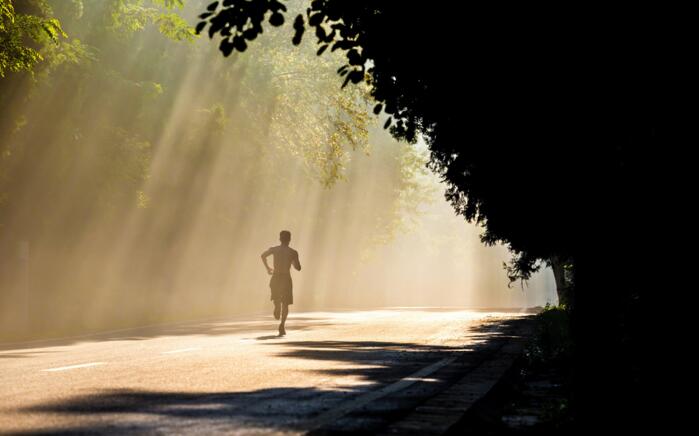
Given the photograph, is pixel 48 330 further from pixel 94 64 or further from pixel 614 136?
pixel 614 136

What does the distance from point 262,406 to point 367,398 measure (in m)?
0.93

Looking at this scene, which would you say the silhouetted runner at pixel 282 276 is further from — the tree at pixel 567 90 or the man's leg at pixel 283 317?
the tree at pixel 567 90

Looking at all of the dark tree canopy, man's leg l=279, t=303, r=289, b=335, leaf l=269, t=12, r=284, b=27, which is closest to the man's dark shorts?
man's leg l=279, t=303, r=289, b=335

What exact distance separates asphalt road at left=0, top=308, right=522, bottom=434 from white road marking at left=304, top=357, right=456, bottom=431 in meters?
0.01

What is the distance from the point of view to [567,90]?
28.5 feet

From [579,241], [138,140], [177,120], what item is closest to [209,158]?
[177,120]

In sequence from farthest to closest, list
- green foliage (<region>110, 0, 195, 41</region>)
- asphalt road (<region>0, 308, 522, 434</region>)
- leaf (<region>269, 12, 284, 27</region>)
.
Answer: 1. green foliage (<region>110, 0, 195, 41</region>)
2. leaf (<region>269, 12, 284, 27</region>)
3. asphalt road (<region>0, 308, 522, 434</region>)

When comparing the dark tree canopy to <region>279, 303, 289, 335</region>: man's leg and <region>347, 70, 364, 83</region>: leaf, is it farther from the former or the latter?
<region>279, 303, 289, 335</region>: man's leg

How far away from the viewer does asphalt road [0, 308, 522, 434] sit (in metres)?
6.88

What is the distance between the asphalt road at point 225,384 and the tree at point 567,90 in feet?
5.12

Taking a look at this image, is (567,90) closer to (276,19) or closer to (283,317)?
(276,19)

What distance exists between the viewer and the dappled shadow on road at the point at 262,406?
6.64 meters

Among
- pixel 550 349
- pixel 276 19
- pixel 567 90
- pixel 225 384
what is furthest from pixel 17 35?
pixel 567 90

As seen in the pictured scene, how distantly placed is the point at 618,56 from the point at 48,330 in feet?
66.5
